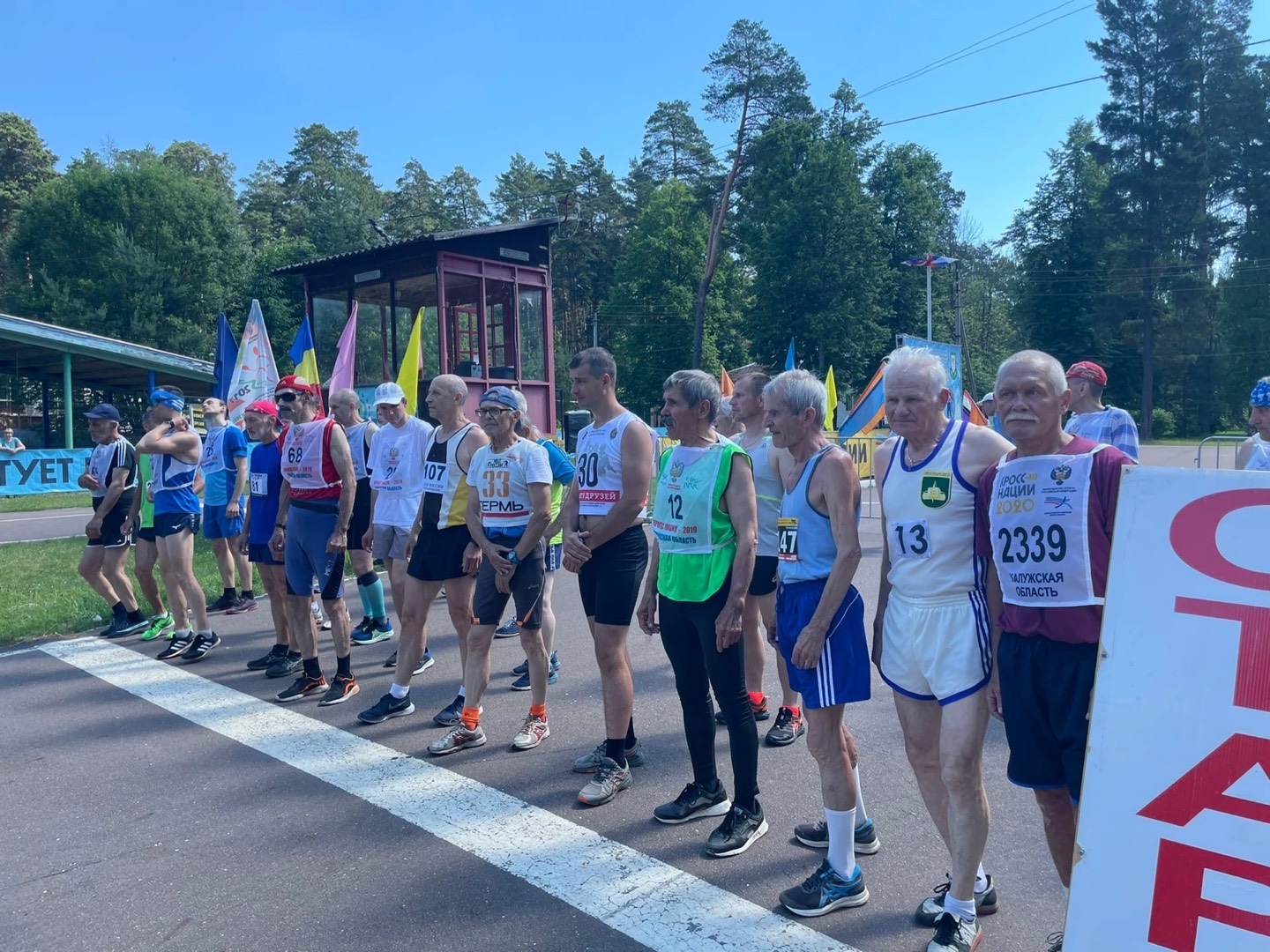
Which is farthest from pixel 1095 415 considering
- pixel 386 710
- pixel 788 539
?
pixel 386 710

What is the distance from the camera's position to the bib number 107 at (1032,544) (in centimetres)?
263

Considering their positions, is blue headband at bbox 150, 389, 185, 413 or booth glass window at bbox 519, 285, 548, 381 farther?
booth glass window at bbox 519, 285, 548, 381

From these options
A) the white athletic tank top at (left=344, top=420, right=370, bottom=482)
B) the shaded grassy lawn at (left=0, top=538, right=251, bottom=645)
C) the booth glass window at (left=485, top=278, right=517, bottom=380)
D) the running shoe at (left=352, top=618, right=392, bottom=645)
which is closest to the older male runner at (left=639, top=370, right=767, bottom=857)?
the running shoe at (left=352, top=618, right=392, bottom=645)

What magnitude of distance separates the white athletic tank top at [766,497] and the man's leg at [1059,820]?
2282 mm

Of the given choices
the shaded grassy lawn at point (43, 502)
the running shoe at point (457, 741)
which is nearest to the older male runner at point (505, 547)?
the running shoe at point (457, 741)

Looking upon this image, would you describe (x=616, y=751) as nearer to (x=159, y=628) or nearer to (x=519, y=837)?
(x=519, y=837)

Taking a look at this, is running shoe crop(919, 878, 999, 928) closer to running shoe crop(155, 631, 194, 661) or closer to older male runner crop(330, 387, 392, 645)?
older male runner crop(330, 387, 392, 645)

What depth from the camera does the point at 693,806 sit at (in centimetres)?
405

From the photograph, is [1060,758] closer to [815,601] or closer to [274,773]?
[815,601]

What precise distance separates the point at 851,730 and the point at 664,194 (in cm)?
4851

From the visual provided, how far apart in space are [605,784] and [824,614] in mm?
1682

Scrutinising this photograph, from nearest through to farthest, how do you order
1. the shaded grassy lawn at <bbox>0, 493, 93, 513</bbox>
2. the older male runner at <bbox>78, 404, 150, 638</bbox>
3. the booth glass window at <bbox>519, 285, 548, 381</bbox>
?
the older male runner at <bbox>78, 404, 150, 638</bbox>, the booth glass window at <bbox>519, 285, 548, 381</bbox>, the shaded grassy lawn at <bbox>0, 493, 93, 513</bbox>

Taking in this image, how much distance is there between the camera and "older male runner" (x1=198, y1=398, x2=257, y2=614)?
25.0 ft

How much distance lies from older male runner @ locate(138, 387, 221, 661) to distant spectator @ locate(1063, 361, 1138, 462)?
6.85 metres
